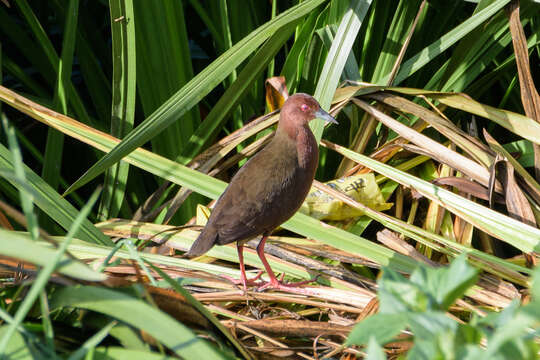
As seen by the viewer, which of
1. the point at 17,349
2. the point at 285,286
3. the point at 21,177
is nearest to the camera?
the point at 21,177

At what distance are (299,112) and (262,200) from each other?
46 cm

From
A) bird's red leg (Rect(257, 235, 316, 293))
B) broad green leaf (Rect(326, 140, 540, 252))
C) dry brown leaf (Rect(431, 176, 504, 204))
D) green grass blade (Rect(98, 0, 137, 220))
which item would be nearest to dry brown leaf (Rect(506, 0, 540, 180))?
dry brown leaf (Rect(431, 176, 504, 204))

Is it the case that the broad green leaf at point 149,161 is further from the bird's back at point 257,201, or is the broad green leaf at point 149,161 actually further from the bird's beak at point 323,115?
the bird's beak at point 323,115

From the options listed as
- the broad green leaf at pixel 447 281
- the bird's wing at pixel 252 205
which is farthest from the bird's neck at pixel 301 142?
the broad green leaf at pixel 447 281

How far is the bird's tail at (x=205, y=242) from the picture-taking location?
86.6 inches

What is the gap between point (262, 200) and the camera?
225 cm

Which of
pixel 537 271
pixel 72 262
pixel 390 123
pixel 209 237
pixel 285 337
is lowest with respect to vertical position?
pixel 285 337

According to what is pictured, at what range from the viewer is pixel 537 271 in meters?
0.80

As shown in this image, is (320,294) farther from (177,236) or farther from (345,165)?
(345,165)

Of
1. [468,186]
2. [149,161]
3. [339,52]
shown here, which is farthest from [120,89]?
[468,186]

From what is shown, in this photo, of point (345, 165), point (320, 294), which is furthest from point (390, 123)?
point (320, 294)

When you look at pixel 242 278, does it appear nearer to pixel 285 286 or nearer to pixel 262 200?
pixel 285 286

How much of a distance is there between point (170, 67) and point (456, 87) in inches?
52.6

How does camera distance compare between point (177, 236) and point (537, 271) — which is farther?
point (177, 236)
